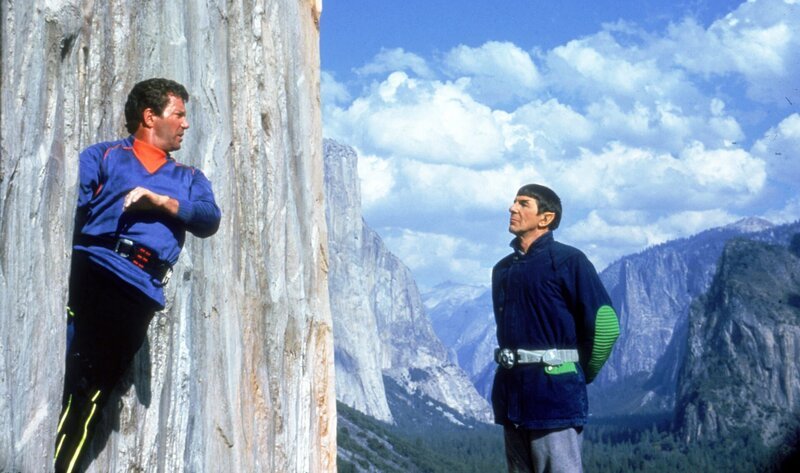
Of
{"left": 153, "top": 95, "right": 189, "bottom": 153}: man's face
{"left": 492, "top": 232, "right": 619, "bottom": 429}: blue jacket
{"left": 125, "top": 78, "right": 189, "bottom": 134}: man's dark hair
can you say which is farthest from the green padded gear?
{"left": 125, "top": 78, "right": 189, "bottom": 134}: man's dark hair

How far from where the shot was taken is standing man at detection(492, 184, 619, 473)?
7.59 meters

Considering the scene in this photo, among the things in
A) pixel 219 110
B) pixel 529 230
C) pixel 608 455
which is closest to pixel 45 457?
pixel 529 230

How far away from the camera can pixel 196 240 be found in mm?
10086

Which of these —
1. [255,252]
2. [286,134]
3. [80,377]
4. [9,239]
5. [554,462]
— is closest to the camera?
[9,239]

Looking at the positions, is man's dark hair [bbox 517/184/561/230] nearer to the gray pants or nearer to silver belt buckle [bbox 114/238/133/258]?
the gray pants

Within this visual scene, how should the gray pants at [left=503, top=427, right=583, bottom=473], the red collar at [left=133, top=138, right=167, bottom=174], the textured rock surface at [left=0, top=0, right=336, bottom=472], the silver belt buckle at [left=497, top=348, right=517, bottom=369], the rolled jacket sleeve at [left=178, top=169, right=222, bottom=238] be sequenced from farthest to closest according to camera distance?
the silver belt buckle at [left=497, top=348, right=517, bottom=369] < the gray pants at [left=503, top=427, right=583, bottom=473] < the red collar at [left=133, top=138, right=167, bottom=174] < the rolled jacket sleeve at [left=178, top=169, right=222, bottom=238] < the textured rock surface at [left=0, top=0, right=336, bottom=472]

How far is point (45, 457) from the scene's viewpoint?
600 centimetres

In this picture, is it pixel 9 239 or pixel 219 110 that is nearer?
pixel 9 239

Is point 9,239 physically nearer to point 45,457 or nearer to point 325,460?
point 45,457

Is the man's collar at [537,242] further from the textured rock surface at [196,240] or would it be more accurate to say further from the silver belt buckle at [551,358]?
the textured rock surface at [196,240]

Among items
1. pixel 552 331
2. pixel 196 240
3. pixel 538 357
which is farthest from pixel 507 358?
pixel 196 240

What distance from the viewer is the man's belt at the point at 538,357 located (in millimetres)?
7657

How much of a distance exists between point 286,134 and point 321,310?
112 inches

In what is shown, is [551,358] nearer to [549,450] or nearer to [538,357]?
[538,357]
